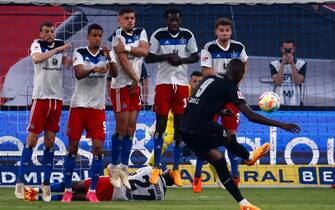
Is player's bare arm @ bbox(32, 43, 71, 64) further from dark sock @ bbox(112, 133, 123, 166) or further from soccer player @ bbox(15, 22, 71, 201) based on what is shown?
dark sock @ bbox(112, 133, 123, 166)

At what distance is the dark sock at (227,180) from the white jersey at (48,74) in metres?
3.90

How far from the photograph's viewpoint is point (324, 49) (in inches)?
990

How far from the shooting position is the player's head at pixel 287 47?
79.1ft

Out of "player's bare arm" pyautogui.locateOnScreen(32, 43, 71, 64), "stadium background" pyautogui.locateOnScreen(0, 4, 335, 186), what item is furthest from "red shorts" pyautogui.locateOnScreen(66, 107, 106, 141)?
"stadium background" pyautogui.locateOnScreen(0, 4, 335, 186)

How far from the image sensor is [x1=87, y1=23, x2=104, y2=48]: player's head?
15891mm

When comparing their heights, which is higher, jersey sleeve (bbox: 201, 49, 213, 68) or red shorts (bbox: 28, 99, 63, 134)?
jersey sleeve (bbox: 201, 49, 213, 68)

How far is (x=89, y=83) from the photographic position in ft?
52.9

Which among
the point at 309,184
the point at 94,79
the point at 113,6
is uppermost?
the point at 113,6

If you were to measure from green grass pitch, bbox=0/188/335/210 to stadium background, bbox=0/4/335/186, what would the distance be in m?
1.29

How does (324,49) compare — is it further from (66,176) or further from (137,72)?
(66,176)

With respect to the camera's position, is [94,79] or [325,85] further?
[325,85]

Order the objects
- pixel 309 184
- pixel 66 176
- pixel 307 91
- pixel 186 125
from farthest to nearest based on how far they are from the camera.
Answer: pixel 307 91 < pixel 309 184 < pixel 66 176 < pixel 186 125

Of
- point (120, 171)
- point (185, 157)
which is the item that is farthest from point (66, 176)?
point (185, 157)

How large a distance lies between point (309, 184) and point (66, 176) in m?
6.63
